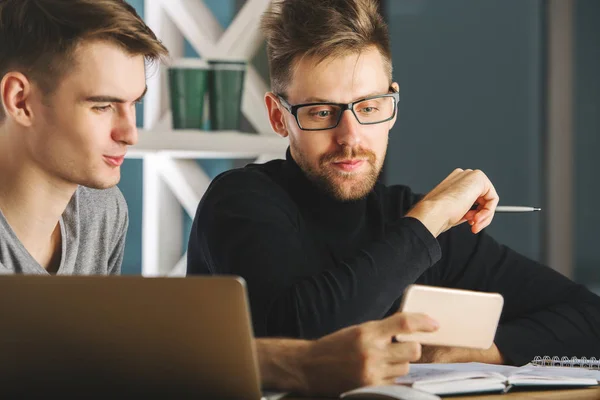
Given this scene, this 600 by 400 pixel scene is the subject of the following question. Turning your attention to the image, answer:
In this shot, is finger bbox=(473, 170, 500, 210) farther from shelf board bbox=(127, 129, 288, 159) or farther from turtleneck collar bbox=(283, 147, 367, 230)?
shelf board bbox=(127, 129, 288, 159)

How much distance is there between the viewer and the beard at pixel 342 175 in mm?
1603

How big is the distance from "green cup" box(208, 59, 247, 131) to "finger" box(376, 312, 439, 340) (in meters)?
1.41

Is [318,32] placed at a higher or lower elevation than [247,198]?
higher

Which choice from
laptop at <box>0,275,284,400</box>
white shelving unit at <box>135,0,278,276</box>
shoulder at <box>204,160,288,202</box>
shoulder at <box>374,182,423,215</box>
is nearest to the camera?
laptop at <box>0,275,284,400</box>

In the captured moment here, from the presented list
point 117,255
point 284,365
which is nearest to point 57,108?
point 117,255

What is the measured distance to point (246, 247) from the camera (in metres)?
1.47

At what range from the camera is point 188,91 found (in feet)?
7.73

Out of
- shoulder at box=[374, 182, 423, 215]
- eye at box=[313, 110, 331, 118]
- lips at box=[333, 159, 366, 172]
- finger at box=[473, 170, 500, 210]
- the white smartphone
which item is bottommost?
the white smartphone

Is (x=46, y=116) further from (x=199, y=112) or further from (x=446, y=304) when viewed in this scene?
(x=199, y=112)

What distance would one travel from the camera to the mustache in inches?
62.8

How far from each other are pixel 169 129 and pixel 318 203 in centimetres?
87

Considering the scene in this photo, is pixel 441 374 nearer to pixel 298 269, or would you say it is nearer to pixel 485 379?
pixel 485 379

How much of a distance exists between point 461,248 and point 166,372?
1.03m

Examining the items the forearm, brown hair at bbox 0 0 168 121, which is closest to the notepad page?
the forearm
